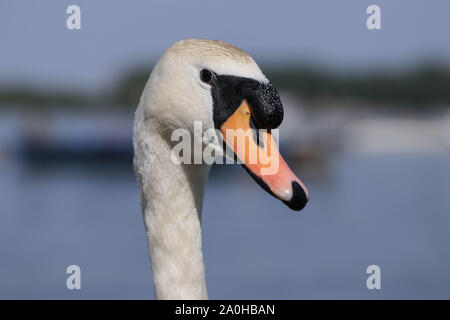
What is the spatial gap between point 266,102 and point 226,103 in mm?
177

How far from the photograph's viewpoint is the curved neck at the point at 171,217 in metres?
3.20

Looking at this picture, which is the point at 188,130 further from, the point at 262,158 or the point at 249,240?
the point at 249,240

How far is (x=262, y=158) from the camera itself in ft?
9.81

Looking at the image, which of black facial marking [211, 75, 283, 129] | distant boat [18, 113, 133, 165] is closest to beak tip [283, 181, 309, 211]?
black facial marking [211, 75, 283, 129]

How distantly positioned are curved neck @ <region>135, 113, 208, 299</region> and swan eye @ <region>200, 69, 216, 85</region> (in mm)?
313

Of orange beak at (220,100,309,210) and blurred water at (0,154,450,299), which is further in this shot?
blurred water at (0,154,450,299)

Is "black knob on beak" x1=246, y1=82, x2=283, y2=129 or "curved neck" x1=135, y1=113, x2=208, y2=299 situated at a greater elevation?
"black knob on beak" x1=246, y1=82, x2=283, y2=129

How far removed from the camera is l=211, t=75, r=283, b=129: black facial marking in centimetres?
296

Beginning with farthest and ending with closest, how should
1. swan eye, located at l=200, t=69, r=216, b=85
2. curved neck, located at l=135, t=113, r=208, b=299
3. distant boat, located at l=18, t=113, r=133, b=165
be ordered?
distant boat, located at l=18, t=113, r=133, b=165, curved neck, located at l=135, t=113, r=208, b=299, swan eye, located at l=200, t=69, r=216, b=85

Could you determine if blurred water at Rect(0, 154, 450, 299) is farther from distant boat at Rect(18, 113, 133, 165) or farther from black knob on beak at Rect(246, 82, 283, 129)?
black knob on beak at Rect(246, 82, 283, 129)

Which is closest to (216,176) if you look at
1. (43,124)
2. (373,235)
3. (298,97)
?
(43,124)

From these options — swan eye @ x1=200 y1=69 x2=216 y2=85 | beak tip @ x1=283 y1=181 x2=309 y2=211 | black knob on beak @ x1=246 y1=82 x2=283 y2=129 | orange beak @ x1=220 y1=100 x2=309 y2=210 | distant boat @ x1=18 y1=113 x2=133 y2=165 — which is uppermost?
distant boat @ x1=18 y1=113 x2=133 y2=165
